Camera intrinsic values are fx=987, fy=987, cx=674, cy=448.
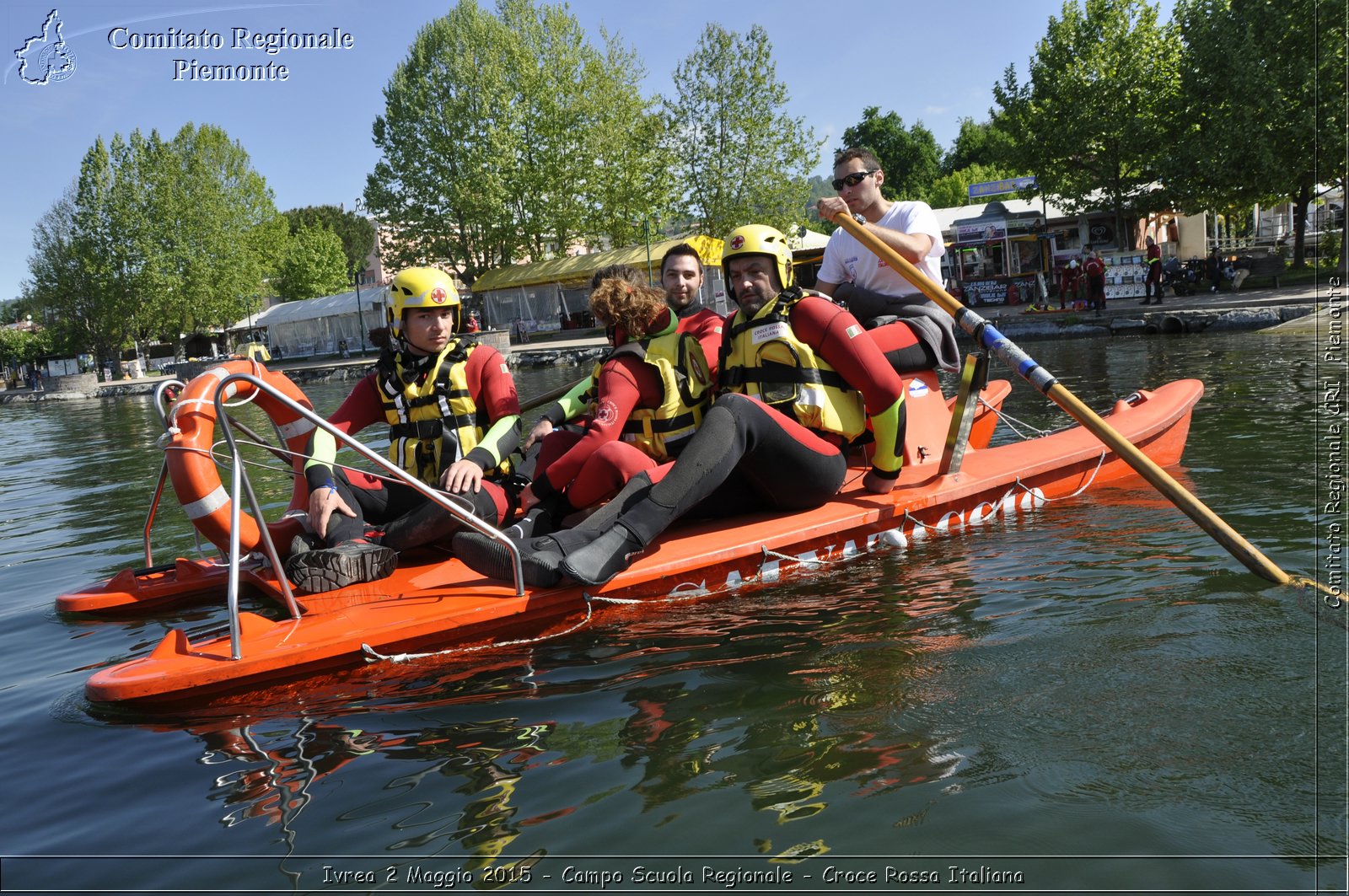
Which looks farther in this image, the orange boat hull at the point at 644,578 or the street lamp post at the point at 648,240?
the street lamp post at the point at 648,240

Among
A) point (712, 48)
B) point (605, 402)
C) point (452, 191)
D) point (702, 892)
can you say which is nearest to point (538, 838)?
point (702, 892)

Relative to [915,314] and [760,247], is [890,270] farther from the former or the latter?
[760,247]

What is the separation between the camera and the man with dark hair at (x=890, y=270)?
21.2 feet

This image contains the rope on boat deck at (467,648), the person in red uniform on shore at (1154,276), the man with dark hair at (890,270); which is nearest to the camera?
the rope on boat deck at (467,648)

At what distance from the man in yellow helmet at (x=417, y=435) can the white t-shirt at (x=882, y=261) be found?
2.72 meters

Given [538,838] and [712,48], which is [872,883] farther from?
[712,48]

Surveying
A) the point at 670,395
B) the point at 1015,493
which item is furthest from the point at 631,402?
the point at 1015,493

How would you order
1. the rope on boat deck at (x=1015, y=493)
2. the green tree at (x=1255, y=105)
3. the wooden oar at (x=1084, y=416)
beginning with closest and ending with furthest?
the wooden oar at (x=1084, y=416) < the rope on boat deck at (x=1015, y=493) < the green tree at (x=1255, y=105)

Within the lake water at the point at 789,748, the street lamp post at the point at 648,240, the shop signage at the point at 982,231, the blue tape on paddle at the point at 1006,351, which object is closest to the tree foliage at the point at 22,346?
the street lamp post at the point at 648,240

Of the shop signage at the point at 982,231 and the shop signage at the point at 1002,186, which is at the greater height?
the shop signage at the point at 1002,186

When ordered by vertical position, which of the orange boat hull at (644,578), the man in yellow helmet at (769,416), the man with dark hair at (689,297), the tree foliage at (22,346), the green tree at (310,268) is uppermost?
the green tree at (310,268)

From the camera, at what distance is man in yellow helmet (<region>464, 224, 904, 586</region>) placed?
491cm

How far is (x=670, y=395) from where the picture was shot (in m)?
5.57

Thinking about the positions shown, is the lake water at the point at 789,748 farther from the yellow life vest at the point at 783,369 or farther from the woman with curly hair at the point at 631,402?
the yellow life vest at the point at 783,369
